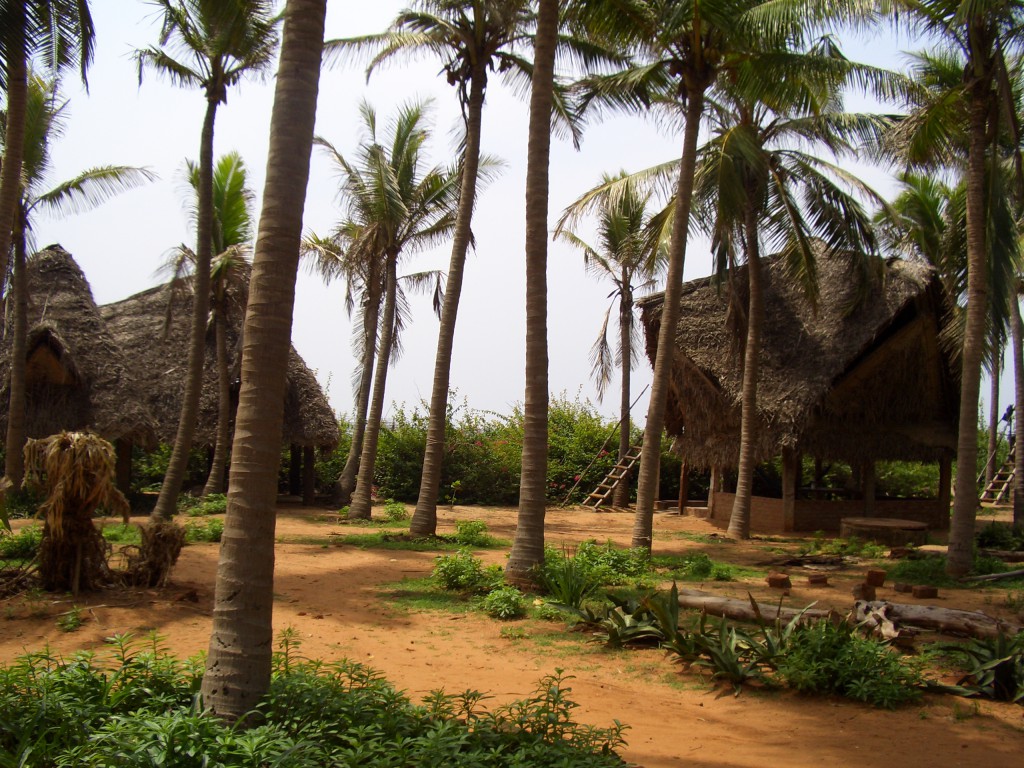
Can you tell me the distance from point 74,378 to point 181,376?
2.37 metres

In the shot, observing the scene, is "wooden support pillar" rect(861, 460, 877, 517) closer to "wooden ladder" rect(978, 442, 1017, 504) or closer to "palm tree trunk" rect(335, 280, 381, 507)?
"wooden ladder" rect(978, 442, 1017, 504)

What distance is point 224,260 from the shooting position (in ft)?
53.5

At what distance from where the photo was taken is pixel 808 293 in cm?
1423

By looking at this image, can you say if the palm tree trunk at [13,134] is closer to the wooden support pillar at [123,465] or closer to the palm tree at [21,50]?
Answer: the palm tree at [21,50]

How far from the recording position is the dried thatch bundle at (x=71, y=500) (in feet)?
24.0

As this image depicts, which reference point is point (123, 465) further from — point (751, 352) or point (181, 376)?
point (751, 352)

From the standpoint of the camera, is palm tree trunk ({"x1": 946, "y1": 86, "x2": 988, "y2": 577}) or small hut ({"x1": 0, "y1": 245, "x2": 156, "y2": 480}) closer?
palm tree trunk ({"x1": 946, "y1": 86, "x2": 988, "y2": 577})

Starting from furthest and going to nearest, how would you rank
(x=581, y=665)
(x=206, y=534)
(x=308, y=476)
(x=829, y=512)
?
(x=308, y=476) → (x=829, y=512) → (x=206, y=534) → (x=581, y=665)

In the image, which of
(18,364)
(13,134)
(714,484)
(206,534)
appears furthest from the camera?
(714,484)

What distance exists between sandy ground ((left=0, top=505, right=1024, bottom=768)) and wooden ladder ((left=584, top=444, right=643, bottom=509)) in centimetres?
1110

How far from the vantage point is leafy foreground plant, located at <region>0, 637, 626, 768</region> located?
3.48 m

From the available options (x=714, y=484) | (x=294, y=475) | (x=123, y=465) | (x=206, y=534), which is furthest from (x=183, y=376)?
(x=714, y=484)

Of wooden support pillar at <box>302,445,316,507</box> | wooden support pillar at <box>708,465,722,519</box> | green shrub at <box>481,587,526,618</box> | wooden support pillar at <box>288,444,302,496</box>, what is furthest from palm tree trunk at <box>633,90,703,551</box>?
wooden support pillar at <box>288,444,302,496</box>

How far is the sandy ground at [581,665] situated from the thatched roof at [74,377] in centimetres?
742
